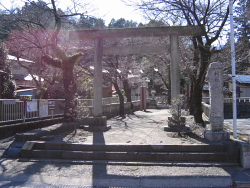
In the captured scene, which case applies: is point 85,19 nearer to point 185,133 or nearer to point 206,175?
point 185,133

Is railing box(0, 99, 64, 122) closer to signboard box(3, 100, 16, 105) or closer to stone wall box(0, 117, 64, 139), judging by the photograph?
signboard box(3, 100, 16, 105)

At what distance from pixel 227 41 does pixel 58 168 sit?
1113 cm

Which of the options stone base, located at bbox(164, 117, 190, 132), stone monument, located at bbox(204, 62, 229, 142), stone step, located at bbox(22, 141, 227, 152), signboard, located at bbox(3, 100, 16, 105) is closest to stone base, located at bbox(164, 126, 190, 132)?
stone base, located at bbox(164, 117, 190, 132)

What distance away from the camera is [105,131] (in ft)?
36.2

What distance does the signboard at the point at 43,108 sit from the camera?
40.2 ft

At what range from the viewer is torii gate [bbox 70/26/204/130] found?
10531mm

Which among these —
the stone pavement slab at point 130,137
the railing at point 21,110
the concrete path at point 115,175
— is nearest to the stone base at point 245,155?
the concrete path at point 115,175

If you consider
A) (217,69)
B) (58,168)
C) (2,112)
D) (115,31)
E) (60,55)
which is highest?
(115,31)

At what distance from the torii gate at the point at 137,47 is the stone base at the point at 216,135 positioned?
2955 mm

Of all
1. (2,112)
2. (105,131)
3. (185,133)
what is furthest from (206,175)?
(2,112)

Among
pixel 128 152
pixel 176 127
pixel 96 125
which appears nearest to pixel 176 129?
pixel 176 127

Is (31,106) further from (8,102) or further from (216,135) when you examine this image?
(216,135)

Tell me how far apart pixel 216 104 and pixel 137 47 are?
4722 mm

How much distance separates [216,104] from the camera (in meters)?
7.81
